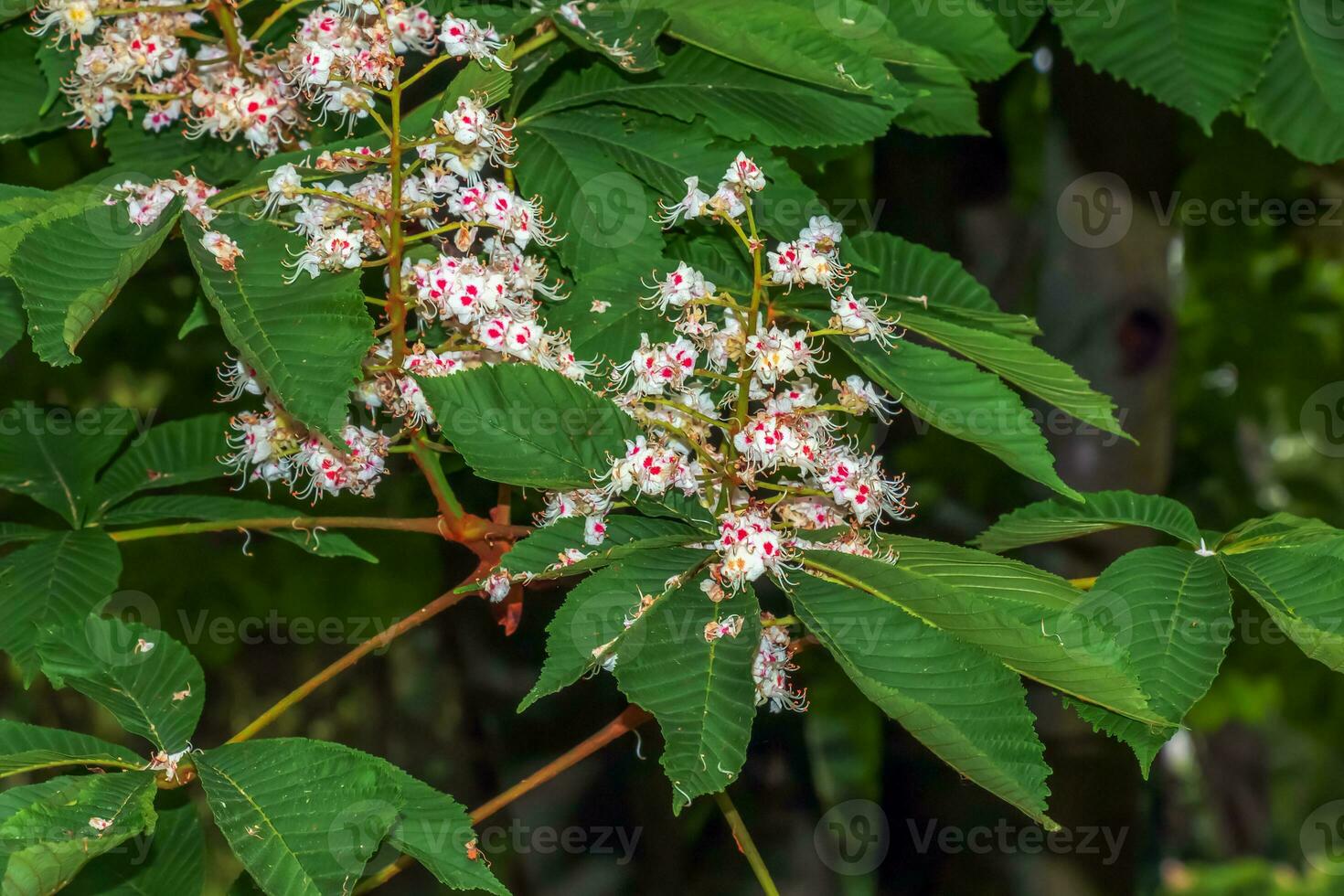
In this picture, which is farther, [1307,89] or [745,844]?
[1307,89]

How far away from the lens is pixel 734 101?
6.71 ft

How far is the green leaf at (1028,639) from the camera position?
4.88 feet

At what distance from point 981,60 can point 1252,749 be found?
12.0m

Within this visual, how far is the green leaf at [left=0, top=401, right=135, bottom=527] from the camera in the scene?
244cm

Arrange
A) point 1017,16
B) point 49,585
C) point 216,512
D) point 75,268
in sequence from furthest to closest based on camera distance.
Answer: point 1017,16 < point 216,512 < point 49,585 < point 75,268

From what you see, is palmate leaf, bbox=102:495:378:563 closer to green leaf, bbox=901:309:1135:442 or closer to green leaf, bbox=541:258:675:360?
green leaf, bbox=541:258:675:360

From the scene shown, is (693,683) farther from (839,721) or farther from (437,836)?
(839,721)

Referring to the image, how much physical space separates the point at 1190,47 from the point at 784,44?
86cm

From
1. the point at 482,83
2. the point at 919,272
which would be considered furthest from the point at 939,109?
the point at 482,83

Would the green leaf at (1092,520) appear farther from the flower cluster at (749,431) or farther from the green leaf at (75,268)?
the green leaf at (75,268)

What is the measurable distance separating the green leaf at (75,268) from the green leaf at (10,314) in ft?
0.34

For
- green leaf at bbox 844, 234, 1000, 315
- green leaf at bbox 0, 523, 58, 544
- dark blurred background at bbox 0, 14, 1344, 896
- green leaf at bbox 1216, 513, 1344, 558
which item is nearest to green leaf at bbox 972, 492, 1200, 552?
green leaf at bbox 1216, 513, 1344, 558

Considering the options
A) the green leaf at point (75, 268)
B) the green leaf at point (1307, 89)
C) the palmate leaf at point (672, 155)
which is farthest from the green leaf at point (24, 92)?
the green leaf at point (1307, 89)

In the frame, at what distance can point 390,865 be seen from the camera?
1.87 m
